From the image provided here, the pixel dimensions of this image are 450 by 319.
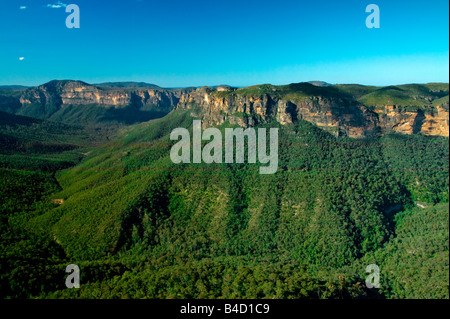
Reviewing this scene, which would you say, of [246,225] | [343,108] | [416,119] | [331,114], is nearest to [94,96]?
[331,114]

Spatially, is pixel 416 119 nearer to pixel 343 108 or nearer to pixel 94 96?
pixel 343 108

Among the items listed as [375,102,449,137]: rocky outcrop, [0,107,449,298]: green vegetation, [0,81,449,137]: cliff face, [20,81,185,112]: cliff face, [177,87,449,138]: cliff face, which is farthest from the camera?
[20,81,185,112]: cliff face

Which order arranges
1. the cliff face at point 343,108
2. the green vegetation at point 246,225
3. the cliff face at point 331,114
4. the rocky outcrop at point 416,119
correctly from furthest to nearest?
the cliff face at point 343,108, the cliff face at point 331,114, the rocky outcrop at point 416,119, the green vegetation at point 246,225

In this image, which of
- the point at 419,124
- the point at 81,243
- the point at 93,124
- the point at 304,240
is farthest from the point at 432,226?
the point at 93,124

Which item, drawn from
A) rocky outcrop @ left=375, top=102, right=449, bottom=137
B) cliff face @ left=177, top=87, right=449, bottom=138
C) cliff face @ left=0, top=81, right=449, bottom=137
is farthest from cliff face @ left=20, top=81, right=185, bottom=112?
rocky outcrop @ left=375, top=102, right=449, bottom=137

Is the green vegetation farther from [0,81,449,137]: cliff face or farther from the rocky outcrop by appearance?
[0,81,449,137]: cliff face

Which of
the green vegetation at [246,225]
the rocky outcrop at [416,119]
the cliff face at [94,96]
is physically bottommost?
the green vegetation at [246,225]

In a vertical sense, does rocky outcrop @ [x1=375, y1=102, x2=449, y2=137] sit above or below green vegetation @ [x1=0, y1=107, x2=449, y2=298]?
above

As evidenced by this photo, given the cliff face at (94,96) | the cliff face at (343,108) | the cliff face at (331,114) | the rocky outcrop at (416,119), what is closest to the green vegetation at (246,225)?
the rocky outcrop at (416,119)

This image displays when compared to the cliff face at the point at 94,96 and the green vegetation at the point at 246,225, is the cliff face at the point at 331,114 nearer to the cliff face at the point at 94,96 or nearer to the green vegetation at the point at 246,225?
the green vegetation at the point at 246,225
